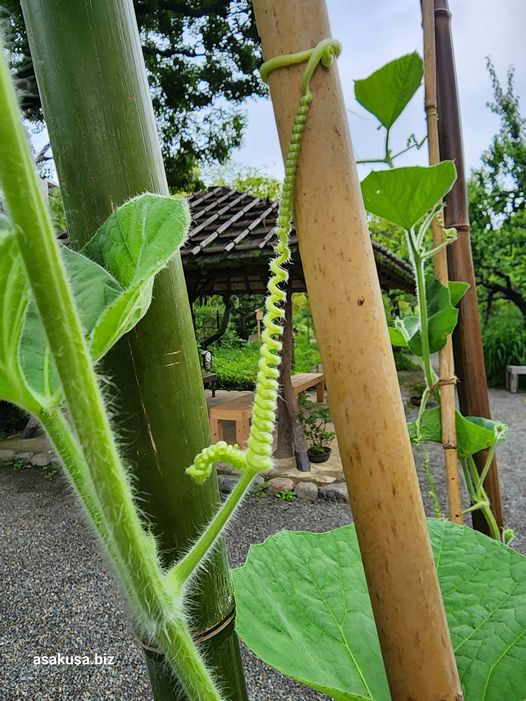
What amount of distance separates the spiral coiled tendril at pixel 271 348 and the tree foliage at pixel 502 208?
878 cm

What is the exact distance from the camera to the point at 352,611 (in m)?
0.40

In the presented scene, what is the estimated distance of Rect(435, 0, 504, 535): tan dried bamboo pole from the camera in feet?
2.69

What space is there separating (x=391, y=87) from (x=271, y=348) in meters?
0.31

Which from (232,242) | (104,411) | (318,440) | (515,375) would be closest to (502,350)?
(515,375)

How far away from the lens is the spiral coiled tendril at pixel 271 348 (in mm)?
237

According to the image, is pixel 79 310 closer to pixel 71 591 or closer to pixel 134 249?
pixel 134 249

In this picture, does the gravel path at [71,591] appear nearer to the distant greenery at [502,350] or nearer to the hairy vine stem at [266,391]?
the hairy vine stem at [266,391]

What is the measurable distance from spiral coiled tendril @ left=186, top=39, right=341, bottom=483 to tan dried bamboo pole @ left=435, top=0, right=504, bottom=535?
648 millimetres

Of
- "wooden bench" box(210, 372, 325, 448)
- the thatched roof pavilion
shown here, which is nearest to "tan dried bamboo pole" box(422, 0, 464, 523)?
the thatched roof pavilion

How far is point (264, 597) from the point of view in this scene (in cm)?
38

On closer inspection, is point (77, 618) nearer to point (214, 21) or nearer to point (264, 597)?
point (264, 597)

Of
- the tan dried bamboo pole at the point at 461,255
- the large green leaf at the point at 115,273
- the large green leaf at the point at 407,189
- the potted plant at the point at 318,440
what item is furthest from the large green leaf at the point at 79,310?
the potted plant at the point at 318,440

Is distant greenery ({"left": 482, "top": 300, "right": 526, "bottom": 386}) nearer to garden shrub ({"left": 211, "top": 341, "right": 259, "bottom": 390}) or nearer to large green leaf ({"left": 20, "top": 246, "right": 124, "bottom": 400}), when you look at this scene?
garden shrub ({"left": 211, "top": 341, "right": 259, "bottom": 390})

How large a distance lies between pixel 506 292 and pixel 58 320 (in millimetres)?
9587
